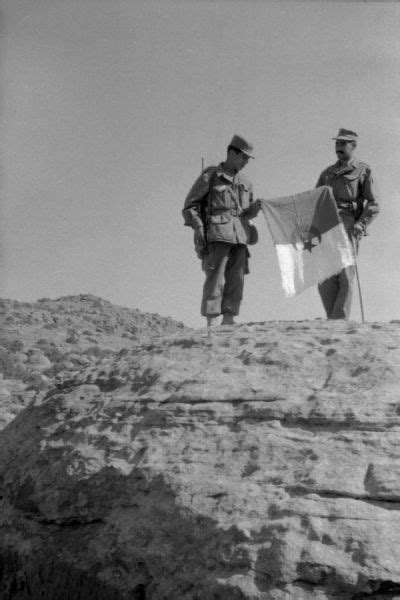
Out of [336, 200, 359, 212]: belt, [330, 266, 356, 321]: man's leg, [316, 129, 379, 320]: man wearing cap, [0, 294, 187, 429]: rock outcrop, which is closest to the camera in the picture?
[330, 266, 356, 321]: man's leg

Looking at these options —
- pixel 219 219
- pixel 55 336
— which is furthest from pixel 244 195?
pixel 55 336

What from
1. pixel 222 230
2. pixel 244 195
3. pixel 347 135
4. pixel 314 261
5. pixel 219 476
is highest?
pixel 347 135

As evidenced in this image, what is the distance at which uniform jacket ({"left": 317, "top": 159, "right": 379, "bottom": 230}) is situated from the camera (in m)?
6.62

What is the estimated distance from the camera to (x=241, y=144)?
252 inches

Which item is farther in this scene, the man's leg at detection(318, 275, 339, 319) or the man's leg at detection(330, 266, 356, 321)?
the man's leg at detection(318, 275, 339, 319)

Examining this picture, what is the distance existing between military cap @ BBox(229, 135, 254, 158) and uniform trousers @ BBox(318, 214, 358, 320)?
42.9 inches

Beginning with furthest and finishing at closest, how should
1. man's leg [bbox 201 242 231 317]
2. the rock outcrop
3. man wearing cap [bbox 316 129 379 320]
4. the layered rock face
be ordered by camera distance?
→ the rock outcrop < man wearing cap [bbox 316 129 379 320] < man's leg [bbox 201 242 231 317] < the layered rock face

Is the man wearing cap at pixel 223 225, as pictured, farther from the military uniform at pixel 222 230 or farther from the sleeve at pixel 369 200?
the sleeve at pixel 369 200

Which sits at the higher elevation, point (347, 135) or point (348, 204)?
point (347, 135)

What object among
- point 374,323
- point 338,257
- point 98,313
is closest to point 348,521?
point 374,323

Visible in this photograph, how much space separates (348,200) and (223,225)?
4.19 ft

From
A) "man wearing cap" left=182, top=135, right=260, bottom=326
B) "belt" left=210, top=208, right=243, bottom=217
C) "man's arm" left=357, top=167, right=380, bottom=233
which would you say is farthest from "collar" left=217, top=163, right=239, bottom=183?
"man's arm" left=357, top=167, right=380, bottom=233

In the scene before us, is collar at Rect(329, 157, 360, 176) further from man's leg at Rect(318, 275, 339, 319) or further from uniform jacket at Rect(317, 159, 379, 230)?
man's leg at Rect(318, 275, 339, 319)

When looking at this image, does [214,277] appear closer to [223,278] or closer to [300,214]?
[223,278]
